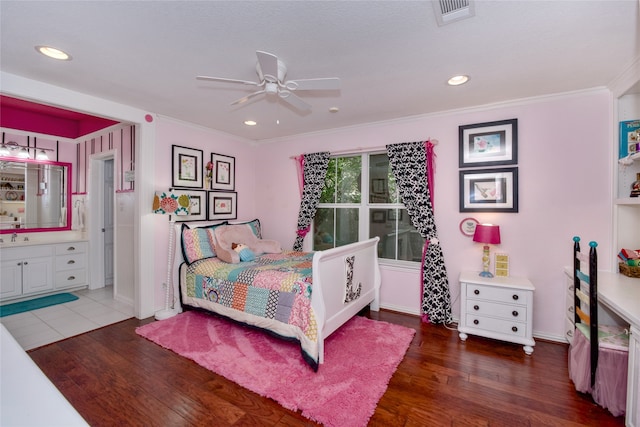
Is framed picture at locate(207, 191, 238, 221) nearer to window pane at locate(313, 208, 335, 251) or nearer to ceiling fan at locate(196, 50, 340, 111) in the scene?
window pane at locate(313, 208, 335, 251)

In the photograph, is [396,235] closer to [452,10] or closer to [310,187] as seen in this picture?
[310,187]

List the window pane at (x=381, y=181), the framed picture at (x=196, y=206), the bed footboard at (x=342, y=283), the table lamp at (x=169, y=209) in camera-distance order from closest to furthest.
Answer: the bed footboard at (x=342, y=283) < the table lamp at (x=169, y=209) < the window pane at (x=381, y=181) < the framed picture at (x=196, y=206)

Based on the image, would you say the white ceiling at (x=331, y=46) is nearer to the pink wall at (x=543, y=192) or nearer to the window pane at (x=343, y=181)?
the pink wall at (x=543, y=192)

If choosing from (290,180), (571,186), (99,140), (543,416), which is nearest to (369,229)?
(290,180)

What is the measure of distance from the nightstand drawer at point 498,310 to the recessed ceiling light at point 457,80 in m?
2.05

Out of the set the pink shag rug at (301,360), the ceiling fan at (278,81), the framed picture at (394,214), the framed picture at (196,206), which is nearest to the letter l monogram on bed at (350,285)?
the pink shag rug at (301,360)

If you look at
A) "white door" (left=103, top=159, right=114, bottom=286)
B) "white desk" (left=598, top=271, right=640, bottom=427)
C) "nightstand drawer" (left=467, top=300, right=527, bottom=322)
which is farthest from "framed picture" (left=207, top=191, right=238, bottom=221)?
"white desk" (left=598, top=271, right=640, bottom=427)

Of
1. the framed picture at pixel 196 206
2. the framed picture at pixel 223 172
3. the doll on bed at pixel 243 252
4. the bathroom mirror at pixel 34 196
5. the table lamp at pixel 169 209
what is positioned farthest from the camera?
the framed picture at pixel 223 172

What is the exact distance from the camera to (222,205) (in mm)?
4402

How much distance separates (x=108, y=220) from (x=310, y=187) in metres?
3.23

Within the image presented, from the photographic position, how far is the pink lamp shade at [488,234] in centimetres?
292

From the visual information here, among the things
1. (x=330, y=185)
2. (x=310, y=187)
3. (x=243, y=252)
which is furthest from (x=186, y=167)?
(x=330, y=185)

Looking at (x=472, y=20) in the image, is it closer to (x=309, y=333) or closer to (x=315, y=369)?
(x=309, y=333)

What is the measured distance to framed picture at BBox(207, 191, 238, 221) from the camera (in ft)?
13.9
